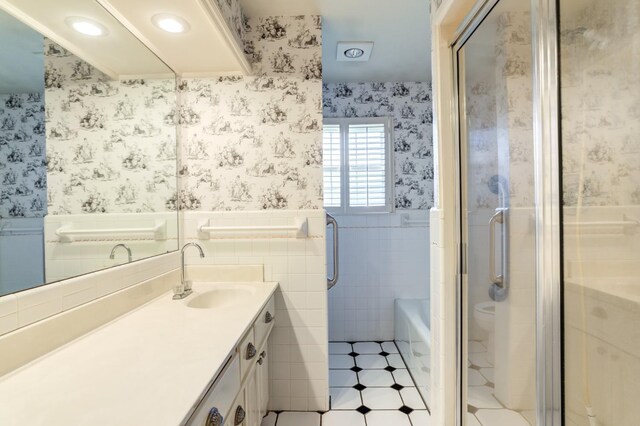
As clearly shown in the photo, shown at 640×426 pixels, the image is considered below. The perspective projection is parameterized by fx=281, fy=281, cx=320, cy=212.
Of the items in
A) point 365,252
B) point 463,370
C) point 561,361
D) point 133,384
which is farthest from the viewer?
point 365,252

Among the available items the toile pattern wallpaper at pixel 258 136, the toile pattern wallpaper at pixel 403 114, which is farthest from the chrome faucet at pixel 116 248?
the toile pattern wallpaper at pixel 403 114

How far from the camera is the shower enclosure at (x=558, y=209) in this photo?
2.23 feet

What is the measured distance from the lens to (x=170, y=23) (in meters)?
1.39

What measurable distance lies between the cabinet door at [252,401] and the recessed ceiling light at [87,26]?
5.56 feet

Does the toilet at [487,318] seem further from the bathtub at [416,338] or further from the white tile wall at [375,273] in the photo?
the white tile wall at [375,273]

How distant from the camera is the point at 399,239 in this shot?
293 centimetres

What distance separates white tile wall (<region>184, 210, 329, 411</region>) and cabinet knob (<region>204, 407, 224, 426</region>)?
1.05 metres

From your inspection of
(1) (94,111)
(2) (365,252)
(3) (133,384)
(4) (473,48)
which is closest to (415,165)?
(2) (365,252)

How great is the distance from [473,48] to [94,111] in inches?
67.8

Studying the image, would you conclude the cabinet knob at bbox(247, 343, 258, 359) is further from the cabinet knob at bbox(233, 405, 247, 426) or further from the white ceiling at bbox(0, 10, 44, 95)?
the white ceiling at bbox(0, 10, 44, 95)

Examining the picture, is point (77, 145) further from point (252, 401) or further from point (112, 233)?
point (252, 401)

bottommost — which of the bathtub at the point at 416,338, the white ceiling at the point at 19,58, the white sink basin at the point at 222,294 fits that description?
the bathtub at the point at 416,338

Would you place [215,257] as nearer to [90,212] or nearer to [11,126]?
[90,212]

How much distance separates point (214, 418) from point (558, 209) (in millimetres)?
1172
